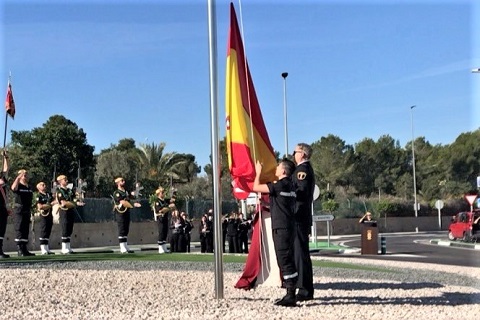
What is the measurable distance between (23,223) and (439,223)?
158ft

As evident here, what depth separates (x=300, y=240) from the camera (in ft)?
30.3

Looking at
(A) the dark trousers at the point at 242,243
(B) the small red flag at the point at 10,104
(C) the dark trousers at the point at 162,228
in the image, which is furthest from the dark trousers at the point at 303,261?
(A) the dark trousers at the point at 242,243

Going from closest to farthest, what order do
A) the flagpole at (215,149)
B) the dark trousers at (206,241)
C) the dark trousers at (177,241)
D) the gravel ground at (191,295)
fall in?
the gravel ground at (191,295), the flagpole at (215,149), the dark trousers at (177,241), the dark trousers at (206,241)

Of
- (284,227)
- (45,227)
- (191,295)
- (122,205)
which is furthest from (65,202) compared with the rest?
(284,227)

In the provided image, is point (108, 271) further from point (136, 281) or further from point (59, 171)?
point (59, 171)

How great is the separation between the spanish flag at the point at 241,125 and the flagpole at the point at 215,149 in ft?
3.85

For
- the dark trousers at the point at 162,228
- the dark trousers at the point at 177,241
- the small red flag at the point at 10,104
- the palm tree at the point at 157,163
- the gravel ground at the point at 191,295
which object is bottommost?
the gravel ground at the point at 191,295

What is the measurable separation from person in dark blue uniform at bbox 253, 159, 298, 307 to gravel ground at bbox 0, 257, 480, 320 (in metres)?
0.31

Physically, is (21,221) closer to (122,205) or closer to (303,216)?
(122,205)

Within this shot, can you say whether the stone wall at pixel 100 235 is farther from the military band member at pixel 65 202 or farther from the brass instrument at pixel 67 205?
the brass instrument at pixel 67 205

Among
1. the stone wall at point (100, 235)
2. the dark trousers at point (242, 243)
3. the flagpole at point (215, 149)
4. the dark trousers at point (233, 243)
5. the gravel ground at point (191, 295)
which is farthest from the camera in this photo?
the stone wall at point (100, 235)

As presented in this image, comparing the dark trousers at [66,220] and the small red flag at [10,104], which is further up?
the small red flag at [10,104]

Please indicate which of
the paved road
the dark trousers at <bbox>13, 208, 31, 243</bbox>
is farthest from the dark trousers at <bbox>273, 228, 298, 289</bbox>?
the paved road

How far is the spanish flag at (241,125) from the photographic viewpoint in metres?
10.3
